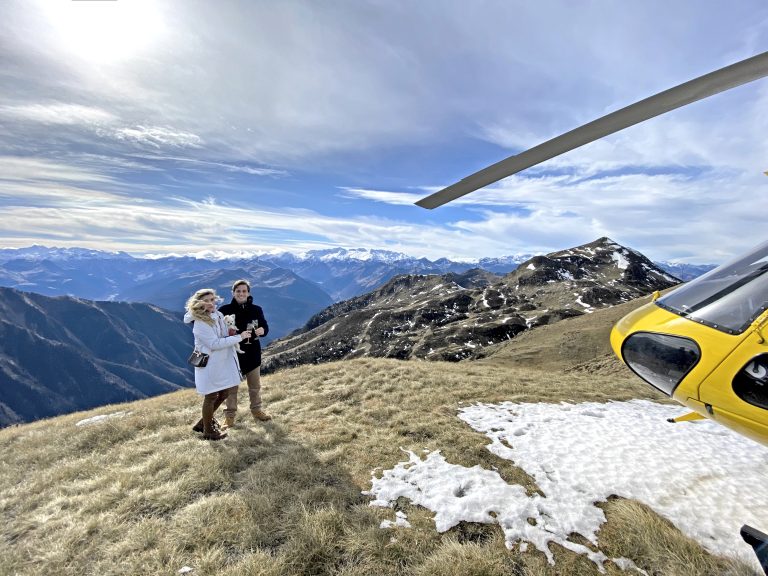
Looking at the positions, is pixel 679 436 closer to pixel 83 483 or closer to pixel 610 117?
pixel 610 117

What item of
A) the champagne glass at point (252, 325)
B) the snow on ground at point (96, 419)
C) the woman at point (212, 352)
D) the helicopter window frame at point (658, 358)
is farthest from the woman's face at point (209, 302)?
the helicopter window frame at point (658, 358)

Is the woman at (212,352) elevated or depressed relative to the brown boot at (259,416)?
elevated

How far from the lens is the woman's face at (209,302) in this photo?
7.45 m

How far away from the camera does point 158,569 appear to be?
4027mm

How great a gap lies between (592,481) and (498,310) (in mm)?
116990

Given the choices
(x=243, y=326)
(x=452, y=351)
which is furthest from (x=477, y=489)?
(x=452, y=351)

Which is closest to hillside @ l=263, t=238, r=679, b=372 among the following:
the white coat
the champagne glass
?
the champagne glass

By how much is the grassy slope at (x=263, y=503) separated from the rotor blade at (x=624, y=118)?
4462 mm

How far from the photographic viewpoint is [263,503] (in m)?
5.09

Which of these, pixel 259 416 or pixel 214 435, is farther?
pixel 259 416

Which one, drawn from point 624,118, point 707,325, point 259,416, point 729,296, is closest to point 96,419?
point 259,416

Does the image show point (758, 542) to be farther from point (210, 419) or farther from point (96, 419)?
point (96, 419)

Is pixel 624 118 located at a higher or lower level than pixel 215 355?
higher

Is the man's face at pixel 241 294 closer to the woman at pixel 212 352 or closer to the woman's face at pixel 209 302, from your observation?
the woman at pixel 212 352
